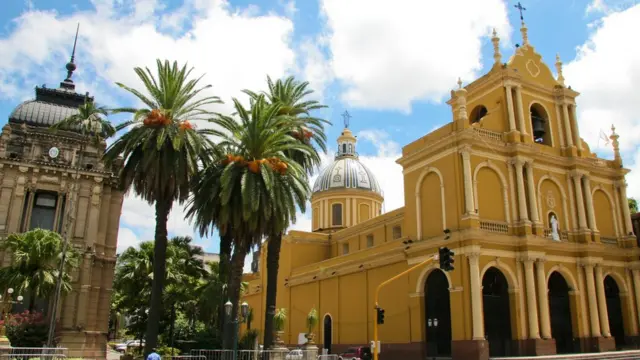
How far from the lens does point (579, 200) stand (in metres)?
34.7

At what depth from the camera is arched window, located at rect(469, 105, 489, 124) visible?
1431 inches

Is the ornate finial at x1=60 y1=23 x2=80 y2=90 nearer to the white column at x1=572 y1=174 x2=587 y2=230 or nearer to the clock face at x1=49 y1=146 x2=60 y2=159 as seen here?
the clock face at x1=49 y1=146 x2=60 y2=159

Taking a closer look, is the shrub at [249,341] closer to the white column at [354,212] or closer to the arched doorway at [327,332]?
the arched doorway at [327,332]

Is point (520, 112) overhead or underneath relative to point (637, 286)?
overhead

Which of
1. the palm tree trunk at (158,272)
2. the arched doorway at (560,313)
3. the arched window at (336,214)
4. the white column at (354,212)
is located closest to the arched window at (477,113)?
the arched doorway at (560,313)

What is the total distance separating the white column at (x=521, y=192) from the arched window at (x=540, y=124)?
4.83 meters

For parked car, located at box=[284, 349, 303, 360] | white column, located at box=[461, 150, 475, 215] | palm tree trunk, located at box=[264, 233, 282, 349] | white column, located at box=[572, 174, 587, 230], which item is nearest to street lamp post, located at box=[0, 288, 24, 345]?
palm tree trunk, located at box=[264, 233, 282, 349]

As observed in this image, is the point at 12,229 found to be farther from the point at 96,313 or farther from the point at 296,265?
the point at 296,265

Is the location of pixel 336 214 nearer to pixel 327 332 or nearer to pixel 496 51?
pixel 327 332

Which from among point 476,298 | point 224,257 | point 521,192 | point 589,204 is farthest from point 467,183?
point 224,257

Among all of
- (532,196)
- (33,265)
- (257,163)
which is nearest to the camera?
(257,163)

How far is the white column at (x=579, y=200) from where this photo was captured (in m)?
34.1

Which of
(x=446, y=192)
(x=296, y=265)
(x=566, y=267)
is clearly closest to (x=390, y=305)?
(x=446, y=192)

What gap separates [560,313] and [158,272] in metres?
23.7
